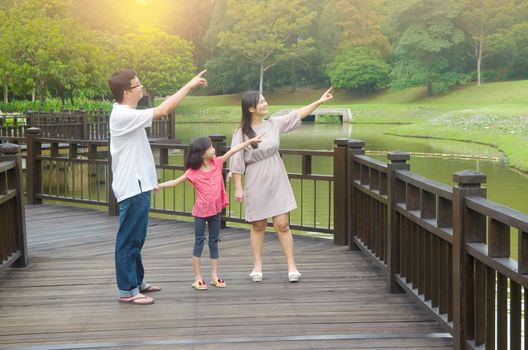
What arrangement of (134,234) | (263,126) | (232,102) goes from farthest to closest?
(232,102)
(263,126)
(134,234)

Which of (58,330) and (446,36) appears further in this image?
(446,36)

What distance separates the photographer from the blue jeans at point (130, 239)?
5996 mm

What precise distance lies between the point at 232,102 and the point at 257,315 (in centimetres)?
7326

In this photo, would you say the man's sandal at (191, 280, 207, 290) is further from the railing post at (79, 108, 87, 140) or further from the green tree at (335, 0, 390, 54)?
the green tree at (335, 0, 390, 54)

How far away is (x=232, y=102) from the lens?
A: 3098 inches

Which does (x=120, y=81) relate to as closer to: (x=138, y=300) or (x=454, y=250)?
(x=138, y=300)

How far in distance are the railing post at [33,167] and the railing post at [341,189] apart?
592 cm

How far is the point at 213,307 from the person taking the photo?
6125 millimetres

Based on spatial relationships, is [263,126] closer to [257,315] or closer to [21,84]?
[257,315]

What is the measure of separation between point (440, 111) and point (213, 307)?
173 feet

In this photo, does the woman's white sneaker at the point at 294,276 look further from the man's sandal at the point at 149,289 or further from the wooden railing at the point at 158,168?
the wooden railing at the point at 158,168

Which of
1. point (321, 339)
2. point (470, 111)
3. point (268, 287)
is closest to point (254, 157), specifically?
point (268, 287)

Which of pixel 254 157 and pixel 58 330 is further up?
pixel 254 157

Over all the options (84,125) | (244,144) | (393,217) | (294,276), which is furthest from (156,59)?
(393,217)
